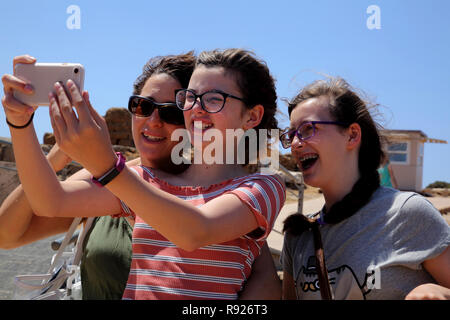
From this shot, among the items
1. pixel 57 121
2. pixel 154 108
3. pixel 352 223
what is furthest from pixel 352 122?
pixel 57 121

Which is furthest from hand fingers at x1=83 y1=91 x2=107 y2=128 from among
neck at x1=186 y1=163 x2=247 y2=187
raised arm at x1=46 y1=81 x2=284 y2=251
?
neck at x1=186 y1=163 x2=247 y2=187

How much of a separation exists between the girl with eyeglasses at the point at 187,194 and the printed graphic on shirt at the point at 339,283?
22cm

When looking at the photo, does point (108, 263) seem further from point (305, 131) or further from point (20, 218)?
point (305, 131)

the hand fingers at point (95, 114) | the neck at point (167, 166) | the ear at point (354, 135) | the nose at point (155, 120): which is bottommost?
the neck at point (167, 166)

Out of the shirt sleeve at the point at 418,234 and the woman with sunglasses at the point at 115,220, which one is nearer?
the shirt sleeve at the point at 418,234

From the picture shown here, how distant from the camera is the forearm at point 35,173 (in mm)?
1443

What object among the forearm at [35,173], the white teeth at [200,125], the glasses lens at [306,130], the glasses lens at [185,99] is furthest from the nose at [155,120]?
the glasses lens at [306,130]

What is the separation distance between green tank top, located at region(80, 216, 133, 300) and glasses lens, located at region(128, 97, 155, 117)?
0.64m

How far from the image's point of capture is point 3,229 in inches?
76.0

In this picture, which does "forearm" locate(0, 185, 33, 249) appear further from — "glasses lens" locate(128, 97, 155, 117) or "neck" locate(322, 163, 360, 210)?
"neck" locate(322, 163, 360, 210)

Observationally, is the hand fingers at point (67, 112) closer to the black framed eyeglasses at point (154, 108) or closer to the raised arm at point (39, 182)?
the raised arm at point (39, 182)

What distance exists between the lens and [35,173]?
1514mm

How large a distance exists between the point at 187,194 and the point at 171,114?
0.48m

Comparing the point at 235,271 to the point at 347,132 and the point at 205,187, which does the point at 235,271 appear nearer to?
the point at 205,187
